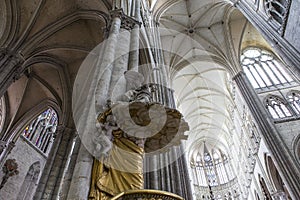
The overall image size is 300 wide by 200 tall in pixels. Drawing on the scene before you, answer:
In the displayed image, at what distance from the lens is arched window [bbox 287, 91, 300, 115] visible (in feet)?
36.5

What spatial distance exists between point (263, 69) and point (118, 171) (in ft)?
44.2

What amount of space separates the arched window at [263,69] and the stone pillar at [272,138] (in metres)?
1.25

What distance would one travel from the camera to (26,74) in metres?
12.5

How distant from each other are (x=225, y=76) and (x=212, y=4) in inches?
219

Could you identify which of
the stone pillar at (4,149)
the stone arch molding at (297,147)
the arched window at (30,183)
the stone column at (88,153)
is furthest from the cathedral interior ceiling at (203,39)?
the arched window at (30,183)

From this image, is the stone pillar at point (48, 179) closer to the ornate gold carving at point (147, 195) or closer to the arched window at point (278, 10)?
the ornate gold carving at point (147, 195)

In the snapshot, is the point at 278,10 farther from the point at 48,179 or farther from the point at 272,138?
the point at 48,179

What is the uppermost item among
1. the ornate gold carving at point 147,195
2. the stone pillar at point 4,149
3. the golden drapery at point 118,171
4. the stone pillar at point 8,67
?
the stone pillar at point 8,67

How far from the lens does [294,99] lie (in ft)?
37.9

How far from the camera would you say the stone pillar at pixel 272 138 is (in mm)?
7875

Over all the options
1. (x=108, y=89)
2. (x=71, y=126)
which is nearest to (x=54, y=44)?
(x=71, y=126)

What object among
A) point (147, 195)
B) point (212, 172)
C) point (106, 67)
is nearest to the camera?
point (147, 195)

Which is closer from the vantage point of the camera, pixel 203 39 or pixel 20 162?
pixel 20 162

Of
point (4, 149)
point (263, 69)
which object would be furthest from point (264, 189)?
point (4, 149)
